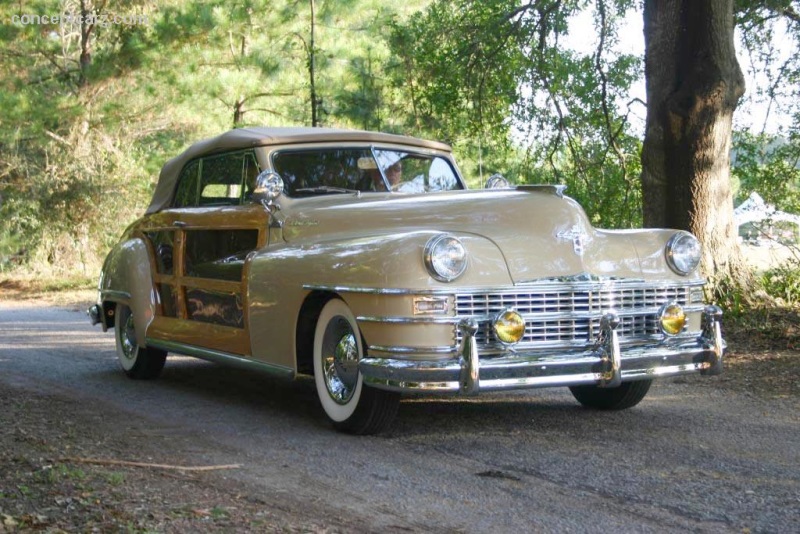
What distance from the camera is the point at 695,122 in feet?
32.2

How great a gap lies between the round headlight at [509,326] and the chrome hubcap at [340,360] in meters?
0.83

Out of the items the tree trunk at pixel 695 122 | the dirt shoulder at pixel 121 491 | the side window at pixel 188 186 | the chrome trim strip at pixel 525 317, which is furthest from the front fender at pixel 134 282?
the tree trunk at pixel 695 122

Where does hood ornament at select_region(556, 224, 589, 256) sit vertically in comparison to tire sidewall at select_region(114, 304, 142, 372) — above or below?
above

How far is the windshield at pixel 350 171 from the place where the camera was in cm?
684

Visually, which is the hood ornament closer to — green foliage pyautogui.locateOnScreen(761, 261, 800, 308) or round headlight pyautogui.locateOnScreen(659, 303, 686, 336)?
round headlight pyautogui.locateOnScreen(659, 303, 686, 336)

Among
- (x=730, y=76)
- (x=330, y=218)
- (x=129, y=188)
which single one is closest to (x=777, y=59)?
(x=730, y=76)

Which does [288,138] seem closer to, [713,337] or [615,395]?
[615,395]

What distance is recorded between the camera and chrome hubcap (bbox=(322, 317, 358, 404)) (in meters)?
5.65

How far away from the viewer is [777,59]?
12.8 meters

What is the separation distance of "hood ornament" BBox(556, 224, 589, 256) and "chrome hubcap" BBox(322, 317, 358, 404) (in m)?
1.29

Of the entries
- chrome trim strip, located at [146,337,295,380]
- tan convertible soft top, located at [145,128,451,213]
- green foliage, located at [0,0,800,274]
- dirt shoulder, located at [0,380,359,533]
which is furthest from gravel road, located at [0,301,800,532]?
green foliage, located at [0,0,800,274]

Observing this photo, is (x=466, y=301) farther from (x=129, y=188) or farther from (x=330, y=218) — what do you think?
(x=129, y=188)

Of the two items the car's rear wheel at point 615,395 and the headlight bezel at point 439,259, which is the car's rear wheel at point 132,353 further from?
the headlight bezel at point 439,259

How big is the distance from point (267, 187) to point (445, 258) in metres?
1.75
